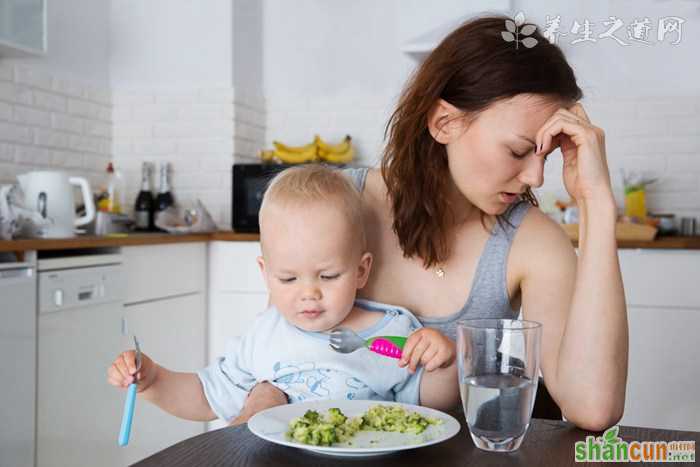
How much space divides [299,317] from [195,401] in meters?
0.21

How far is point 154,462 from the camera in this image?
86cm

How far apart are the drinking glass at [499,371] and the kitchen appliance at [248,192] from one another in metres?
2.74

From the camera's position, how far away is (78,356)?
8.52ft

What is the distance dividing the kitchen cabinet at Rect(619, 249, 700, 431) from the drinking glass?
7.92ft

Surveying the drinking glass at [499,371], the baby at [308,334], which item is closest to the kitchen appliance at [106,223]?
the baby at [308,334]

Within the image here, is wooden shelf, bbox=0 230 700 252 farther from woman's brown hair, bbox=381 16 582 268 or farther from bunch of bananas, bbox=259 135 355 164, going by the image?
woman's brown hair, bbox=381 16 582 268

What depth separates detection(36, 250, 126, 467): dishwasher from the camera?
2453 mm

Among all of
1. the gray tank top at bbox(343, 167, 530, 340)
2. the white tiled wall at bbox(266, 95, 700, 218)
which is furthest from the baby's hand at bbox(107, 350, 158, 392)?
the white tiled wall at bbox(266, 95, 700, 218)

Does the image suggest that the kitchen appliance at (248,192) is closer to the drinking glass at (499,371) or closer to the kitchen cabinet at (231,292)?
the kitchen cabinet at (231,292)

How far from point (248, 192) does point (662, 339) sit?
5.79 ft

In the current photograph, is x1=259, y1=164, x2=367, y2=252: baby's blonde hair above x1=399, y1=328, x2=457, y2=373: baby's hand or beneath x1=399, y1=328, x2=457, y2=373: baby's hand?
above

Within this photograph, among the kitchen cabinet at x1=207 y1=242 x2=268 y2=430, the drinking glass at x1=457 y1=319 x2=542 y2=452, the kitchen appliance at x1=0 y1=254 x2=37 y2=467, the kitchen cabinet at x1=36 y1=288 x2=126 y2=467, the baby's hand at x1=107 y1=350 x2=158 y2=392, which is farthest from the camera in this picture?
the kitchen cabinet at x1=207 y1=242 x2=268 y2=430

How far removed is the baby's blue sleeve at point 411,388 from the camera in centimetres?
123

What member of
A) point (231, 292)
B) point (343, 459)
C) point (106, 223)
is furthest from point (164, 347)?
point (343, 459)
